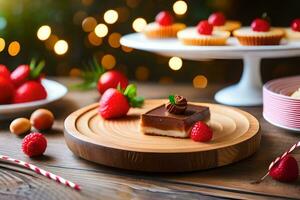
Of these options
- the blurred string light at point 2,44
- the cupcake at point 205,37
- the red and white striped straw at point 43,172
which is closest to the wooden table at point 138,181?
the red and white striped straw at point 43,172

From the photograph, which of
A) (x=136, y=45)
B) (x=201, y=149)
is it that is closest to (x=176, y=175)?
(x=201, y=149)

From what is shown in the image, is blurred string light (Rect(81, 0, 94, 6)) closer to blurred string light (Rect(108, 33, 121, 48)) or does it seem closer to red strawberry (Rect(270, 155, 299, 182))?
blurred string light (Rect(108, 33, 121, 48))

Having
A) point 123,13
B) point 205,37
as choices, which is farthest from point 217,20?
point 123,13

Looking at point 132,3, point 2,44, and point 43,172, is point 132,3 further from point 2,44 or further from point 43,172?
point 43,172

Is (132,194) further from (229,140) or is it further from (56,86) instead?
(56,86)

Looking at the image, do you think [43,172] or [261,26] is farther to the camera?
[261,26]

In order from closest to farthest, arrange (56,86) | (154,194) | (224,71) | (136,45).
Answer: (154,194) < (136,45) < (56,86) < (224,71)

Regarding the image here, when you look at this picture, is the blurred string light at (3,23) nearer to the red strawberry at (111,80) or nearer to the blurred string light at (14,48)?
the blurred string light at (14,48)
